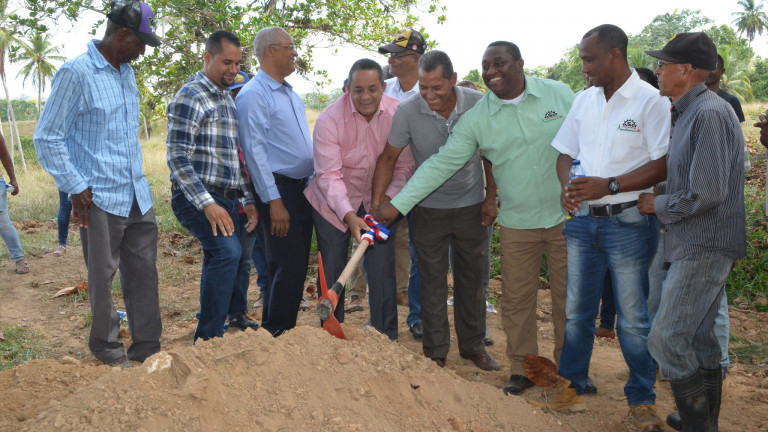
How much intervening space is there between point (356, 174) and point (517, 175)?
1071mm

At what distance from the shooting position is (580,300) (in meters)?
3.24

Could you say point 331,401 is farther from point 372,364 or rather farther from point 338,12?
point 338,12


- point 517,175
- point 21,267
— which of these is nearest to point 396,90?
point 517,175

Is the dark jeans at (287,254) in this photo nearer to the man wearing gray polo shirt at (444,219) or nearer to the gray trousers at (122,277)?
the man wearing gray polo shirt at (444,219)

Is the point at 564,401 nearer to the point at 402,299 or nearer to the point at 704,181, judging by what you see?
the point at 704,181

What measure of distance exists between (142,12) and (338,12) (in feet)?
21.6

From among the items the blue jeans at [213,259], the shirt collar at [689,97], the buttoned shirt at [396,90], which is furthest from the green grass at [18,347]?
the shirt collar at [689,97]

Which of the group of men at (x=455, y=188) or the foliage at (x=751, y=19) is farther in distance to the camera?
the foliage at (x=751, y=19)

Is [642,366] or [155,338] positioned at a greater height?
[642,366]

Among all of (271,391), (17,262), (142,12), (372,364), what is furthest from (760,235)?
(17,262)

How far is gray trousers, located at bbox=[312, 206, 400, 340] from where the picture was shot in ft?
12.7

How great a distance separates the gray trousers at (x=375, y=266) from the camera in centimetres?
387

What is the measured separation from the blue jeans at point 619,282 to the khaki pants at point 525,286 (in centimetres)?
32

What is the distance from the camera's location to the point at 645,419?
10.1 feet
